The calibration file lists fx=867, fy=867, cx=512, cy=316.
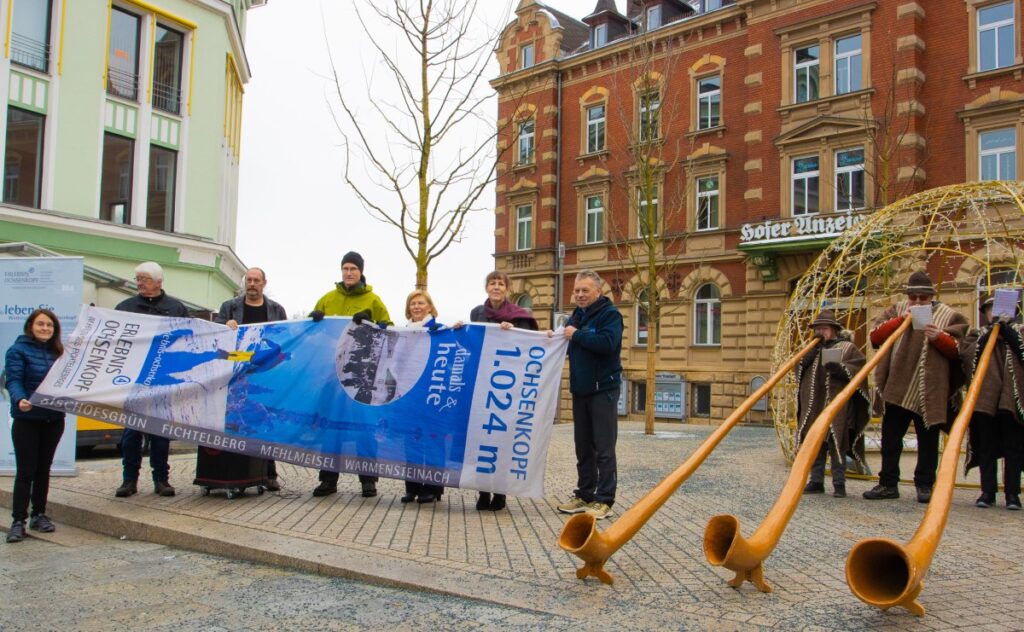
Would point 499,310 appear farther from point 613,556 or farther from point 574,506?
point 613,556

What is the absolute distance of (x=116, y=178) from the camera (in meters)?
23.8

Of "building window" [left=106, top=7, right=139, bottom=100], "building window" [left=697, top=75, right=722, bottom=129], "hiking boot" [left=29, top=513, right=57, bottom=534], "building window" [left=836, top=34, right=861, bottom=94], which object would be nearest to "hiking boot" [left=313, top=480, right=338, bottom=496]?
"hiking boot" [left=29, top=513, right=57, bottom=534]

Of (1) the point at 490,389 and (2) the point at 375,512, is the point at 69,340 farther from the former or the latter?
(1) the point at 490,389

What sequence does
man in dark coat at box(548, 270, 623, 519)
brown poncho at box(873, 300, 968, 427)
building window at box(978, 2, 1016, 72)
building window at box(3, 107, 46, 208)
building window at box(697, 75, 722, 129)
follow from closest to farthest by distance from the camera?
man in dark coat at box(548, 270, 623, 519) < brown poncho at box(873, 300, 968, 427) < building window at box(3, 107, 46, 208) < building window at box(978, 2, 1016, 72) < building window at box(697, 75, 722, 129)

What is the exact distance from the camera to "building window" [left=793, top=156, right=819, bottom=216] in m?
26.5

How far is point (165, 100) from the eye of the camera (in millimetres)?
25312

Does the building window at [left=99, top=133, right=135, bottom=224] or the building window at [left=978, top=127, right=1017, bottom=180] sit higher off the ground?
the building window at [left=978, top=127, right=1017, bottom=180]

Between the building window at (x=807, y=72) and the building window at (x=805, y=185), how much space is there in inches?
76.5

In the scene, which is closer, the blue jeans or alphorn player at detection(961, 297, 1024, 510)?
alphorn player at detection(961, 297, 1024, 510)

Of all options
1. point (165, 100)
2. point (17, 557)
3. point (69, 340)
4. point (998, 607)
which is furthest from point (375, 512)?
point (165, 100)

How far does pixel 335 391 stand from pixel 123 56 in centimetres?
2041

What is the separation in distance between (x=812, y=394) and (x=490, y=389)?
11.8ft

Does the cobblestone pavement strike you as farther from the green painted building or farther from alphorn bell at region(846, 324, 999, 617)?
the green painted building

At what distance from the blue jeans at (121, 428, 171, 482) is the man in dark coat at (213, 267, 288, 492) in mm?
948
